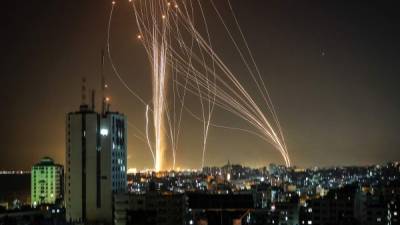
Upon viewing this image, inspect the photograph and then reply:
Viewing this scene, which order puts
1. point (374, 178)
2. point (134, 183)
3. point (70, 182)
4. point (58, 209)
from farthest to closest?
point (374, 178)
point (134, 183)
point (58, 209)
point (70, 182)

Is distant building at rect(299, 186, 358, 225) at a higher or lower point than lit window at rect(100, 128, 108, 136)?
lower

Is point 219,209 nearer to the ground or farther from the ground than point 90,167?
nearer to the ground

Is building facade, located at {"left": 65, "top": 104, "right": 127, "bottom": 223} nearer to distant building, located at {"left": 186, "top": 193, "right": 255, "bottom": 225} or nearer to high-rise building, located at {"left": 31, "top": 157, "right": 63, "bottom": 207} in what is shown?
distant building, located at {"left": 186, "top": 193, "right": 255, "bottom": 225}

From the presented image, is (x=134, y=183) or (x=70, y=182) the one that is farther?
(x=134, y=183)

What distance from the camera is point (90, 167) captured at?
18.4m

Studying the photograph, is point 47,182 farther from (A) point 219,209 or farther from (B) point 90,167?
(A) point 219,209

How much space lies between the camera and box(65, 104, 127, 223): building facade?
18375 millimetres

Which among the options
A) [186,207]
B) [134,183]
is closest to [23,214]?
[186,207]

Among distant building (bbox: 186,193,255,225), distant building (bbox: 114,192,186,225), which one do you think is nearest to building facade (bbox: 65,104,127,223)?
distant building (bbox: 114,192,186,225)

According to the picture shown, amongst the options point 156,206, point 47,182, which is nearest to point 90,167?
point 156,206

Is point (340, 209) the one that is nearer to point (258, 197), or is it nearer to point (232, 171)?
point (258, 197)

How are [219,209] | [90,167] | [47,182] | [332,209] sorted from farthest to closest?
1. [47,182]
2. [332,209]
3. [90,167]
4. [219,209]

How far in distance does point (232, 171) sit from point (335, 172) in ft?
38.6

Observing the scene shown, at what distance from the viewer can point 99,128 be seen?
18469 mm
